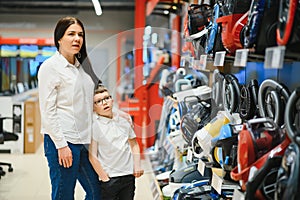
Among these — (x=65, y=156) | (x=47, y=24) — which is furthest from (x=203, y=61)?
(x=47, y=24)

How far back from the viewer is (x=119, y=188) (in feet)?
9.37

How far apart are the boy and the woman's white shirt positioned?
6cm

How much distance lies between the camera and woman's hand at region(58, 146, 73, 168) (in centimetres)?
267

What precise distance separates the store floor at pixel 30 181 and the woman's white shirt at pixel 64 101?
82 centimetres

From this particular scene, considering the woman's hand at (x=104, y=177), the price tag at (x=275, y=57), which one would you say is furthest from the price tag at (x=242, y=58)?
the woman's hand at (x=104, y=177)

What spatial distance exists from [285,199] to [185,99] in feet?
6.68

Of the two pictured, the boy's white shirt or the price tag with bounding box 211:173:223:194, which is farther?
the boy's white shirt

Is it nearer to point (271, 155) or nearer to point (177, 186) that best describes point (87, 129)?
point (177, 186)

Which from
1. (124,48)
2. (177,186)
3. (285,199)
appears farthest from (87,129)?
(124,48)

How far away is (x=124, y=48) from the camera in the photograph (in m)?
10.9

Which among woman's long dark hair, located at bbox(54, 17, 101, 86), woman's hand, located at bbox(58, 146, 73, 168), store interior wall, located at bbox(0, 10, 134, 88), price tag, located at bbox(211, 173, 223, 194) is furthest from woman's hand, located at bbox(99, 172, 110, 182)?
store interior wall, located at bbox(0, 10, 134, 88)

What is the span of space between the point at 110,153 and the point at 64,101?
1.34 feet

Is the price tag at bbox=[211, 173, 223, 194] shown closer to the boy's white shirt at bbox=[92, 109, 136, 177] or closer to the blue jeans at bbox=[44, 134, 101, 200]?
the boy's white shirt at bbox=[92, 109, 136, 177]

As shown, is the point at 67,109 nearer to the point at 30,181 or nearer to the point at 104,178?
the point at 104,178
